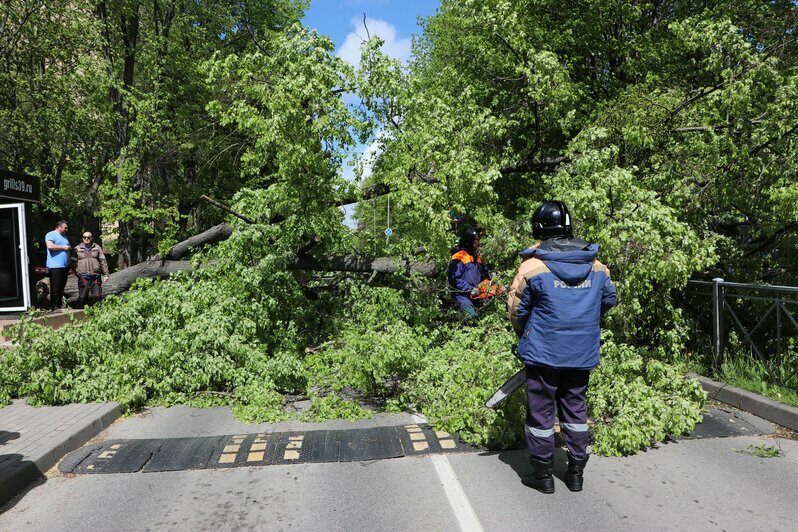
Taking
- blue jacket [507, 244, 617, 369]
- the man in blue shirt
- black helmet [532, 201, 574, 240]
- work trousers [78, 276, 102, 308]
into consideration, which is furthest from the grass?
the man in blue shirt

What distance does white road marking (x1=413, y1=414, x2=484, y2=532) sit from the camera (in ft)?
11.7

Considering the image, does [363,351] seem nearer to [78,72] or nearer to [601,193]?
[601,193]

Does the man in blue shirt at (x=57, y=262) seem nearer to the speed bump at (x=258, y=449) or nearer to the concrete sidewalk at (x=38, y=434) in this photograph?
the concrete sidewalk at (x=38, y=434)

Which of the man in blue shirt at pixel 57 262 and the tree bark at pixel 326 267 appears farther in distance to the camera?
the man in blue shirt at pixel 57 262

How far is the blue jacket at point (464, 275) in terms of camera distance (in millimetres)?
7918

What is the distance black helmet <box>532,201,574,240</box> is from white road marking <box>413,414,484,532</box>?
1926 mm

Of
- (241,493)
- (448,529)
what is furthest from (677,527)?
(241,493)

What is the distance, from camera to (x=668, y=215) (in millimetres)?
5938

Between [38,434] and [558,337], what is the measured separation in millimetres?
4622

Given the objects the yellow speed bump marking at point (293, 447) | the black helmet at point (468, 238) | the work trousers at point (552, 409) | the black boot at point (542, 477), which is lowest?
the yellow speed bump marking at point (293, 447)

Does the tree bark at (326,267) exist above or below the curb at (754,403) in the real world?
above

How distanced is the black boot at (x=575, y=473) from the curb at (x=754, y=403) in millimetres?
2564

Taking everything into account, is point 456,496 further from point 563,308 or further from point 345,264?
point 345,264

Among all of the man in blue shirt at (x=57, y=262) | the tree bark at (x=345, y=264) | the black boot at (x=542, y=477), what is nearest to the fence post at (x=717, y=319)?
the black boot at (x=542, y=477)
